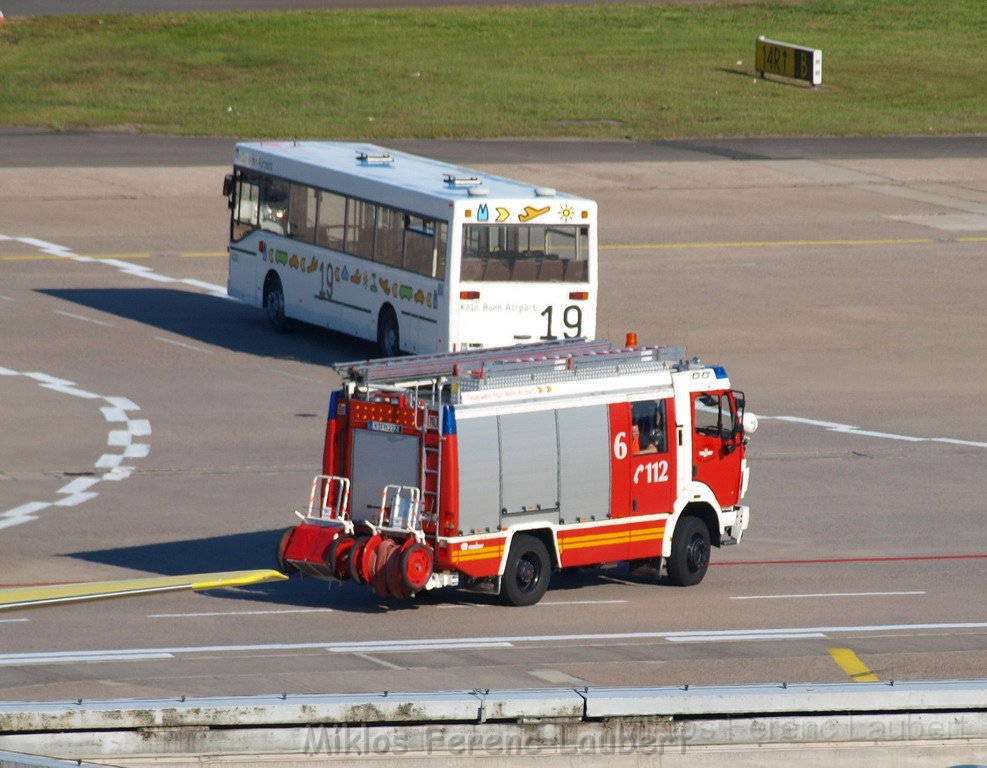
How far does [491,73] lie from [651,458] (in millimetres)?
53829

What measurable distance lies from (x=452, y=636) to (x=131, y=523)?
23.3 feet

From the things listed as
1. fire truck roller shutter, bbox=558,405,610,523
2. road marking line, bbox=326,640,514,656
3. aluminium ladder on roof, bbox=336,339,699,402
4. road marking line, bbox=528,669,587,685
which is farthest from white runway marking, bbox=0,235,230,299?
road marking line, bbox=528,669,587,685

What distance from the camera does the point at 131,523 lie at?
87.9ft

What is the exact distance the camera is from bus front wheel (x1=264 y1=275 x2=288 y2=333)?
135ft

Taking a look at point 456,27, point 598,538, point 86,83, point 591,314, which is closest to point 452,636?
point 598,538

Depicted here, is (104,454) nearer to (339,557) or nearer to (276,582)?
(276,582)

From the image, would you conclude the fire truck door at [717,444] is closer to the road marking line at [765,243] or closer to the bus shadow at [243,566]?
the bus shadow at [243,566]

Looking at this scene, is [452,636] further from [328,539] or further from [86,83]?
[86,83]

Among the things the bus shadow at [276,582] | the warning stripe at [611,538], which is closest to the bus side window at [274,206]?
the bus shadow at [276,582]

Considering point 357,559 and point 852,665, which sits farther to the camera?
point 357,559

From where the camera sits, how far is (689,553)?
24.4m

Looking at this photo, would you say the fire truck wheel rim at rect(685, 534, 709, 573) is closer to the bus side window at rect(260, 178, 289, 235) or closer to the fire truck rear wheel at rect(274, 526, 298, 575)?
the fire truck rear wheel at rect(274, 526, 298, 575)

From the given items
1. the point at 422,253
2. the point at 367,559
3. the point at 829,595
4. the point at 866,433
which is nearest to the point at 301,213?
the point at 422,253

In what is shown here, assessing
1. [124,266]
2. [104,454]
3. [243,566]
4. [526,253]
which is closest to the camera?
[243,566]
